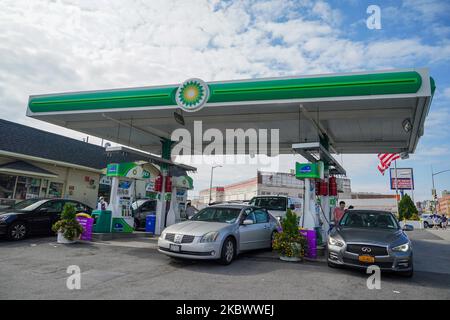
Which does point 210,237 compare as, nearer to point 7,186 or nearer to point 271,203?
point 271,203

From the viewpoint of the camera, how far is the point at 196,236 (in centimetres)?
713

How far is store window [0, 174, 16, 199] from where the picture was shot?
16.0 metres

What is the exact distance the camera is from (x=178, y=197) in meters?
15.1

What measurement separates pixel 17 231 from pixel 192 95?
24.8ft

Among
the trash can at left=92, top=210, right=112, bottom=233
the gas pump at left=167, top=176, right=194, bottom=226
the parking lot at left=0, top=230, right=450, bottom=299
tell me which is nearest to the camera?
the parking lot at left=0, top=230, right=450, bottom=299

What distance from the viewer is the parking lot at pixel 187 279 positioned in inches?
201

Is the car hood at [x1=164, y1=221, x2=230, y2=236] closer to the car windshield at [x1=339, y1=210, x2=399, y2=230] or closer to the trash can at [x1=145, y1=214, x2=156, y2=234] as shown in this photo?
the car windshield at [x1=339, y1=210, x2=399, y2=230]

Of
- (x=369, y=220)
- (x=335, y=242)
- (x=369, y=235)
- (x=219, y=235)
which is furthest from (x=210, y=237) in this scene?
(x=369, y=220)

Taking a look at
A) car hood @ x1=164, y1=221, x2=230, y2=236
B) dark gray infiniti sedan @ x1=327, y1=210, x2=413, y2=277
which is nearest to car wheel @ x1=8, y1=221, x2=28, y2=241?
car hood @ x1=164, y1=221, x2=230, y2=236

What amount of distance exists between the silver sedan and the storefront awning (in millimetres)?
11978

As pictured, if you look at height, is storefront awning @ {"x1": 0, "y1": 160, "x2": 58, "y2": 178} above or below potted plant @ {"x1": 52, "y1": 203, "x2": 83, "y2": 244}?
above

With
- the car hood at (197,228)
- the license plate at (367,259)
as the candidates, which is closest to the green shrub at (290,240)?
the car hood at (197,228)
